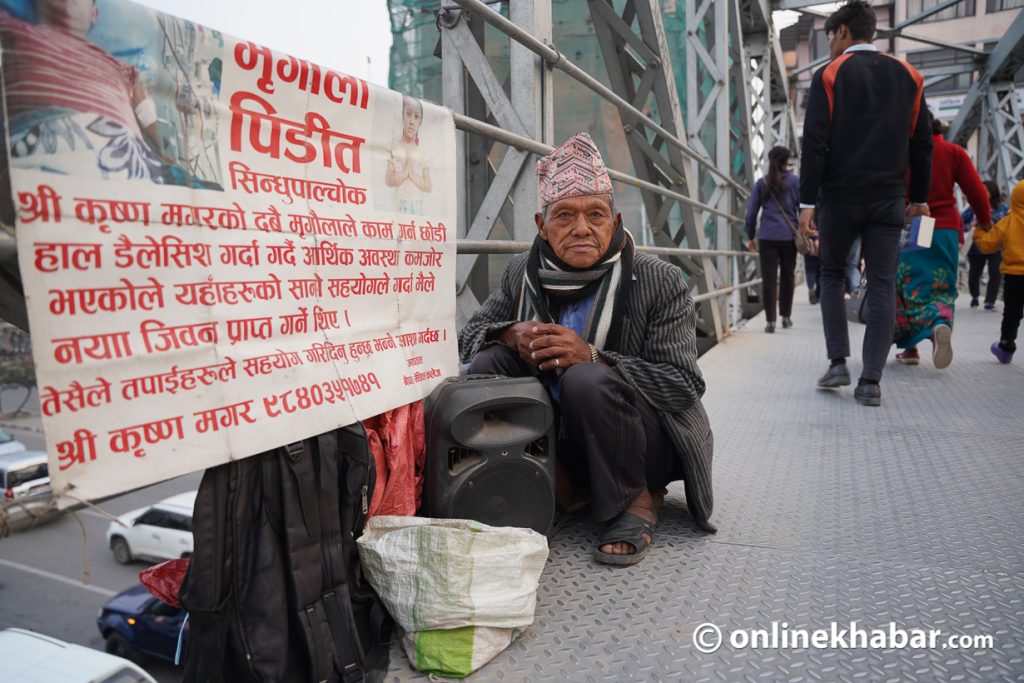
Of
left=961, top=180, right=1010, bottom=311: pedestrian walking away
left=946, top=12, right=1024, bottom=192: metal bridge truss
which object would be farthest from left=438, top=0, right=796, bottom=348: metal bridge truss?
left=946, top=12, right=1024, bottom=192: metal bridge truss

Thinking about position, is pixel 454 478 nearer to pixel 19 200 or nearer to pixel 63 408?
pixel 63 408

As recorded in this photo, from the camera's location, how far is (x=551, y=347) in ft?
6.19

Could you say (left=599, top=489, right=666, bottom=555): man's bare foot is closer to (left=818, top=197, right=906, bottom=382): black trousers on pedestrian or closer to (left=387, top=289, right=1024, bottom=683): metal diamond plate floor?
(left=387, top=289, right=1024, bottom=683): metal diamond plate floor

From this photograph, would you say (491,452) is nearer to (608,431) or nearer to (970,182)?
(608,431)

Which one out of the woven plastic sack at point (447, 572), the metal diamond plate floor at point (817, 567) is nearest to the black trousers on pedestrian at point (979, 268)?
the metal diamond plate floor at point (817, 567)

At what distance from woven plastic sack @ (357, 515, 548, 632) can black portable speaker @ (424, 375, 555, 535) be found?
17cm

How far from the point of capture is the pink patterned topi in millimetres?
1945

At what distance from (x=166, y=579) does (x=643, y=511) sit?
1250 millimetres

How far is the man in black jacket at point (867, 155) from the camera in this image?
11.1ft

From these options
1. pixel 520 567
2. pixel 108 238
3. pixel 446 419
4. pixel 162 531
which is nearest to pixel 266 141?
pixel 108 238

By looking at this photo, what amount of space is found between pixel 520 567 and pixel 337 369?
0.59 meters

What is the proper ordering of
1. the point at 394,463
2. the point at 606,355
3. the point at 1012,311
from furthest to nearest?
the point at 1012,311 → the point at 606,355 → the point at 394,463
